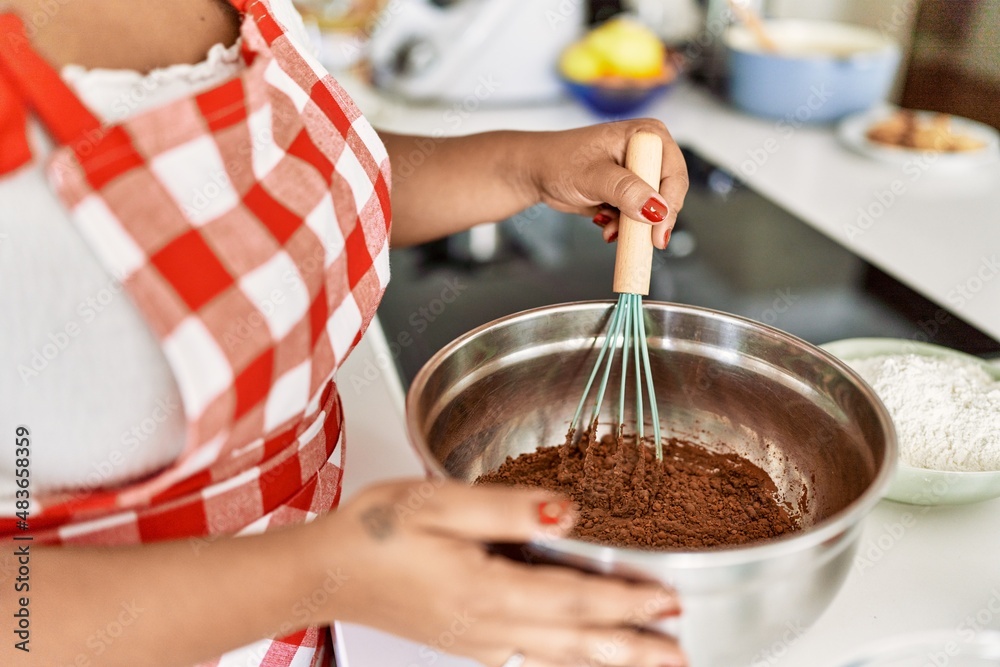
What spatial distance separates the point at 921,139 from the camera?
1.08 metres

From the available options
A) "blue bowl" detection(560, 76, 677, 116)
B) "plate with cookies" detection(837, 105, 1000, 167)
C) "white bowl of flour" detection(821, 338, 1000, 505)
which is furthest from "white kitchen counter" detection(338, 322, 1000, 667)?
"blue bowl" detection(560, 76, 677, 116)

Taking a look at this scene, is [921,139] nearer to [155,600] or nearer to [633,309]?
[633,309]

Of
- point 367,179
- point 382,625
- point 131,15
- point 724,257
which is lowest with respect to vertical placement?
point 724,257

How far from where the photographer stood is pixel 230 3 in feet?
1.63

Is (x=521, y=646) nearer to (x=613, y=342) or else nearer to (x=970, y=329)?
(x=613, y=342)

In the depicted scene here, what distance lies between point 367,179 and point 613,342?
186 millimetres

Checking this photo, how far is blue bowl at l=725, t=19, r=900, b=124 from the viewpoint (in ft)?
3.79

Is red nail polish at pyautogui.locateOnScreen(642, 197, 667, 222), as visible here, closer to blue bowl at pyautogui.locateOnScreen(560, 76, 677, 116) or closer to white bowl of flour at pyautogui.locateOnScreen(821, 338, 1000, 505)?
white bowl of flour at pyautogui.locateOnScreen(821, 338, 1000, 505)

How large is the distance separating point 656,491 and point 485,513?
19 centimetres

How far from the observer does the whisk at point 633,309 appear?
0.51 meters

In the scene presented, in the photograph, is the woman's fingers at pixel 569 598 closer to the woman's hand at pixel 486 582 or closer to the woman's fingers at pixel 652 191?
the woman's hand at pixel 486 582

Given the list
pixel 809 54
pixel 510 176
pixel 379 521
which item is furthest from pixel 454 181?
pixel 809 54

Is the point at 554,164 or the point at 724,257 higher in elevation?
the point at 554,164

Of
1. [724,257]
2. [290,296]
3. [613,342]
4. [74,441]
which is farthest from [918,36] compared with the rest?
[74,441]
